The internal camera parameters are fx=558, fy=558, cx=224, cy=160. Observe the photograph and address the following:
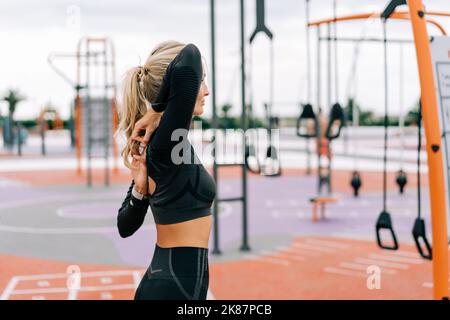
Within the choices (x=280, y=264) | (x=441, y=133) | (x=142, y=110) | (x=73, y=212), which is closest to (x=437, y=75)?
(x=441, y=133)

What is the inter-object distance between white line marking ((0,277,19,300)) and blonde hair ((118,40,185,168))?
335 centimetres

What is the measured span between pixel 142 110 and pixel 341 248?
16.4 ft

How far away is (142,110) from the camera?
2043mm

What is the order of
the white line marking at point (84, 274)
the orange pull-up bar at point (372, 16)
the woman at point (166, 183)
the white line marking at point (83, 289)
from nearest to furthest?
the woman at point (166, 183) < the orange pull-up bar at point (372, 16) < the white line marking at point (83, 289) < the white line marking at point (84, 274)

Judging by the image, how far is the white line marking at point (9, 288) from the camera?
4.82 m

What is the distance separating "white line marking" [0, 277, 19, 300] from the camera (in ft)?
15.8

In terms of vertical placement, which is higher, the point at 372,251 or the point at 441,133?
the point at 441,133

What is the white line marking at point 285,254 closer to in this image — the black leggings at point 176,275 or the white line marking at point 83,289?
the white line marking at point 83,289

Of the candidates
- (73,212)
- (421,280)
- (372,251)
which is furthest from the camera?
(73,212)

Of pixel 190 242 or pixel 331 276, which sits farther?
pixel 331 276

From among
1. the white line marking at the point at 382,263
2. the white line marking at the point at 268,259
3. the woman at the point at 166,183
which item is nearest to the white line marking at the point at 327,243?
the white line marking at the point at 382,263

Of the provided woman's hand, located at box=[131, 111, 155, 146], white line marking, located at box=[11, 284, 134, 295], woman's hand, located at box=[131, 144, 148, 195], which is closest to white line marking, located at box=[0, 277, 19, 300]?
white line marking, located at box=[11, 284, 134, 295]

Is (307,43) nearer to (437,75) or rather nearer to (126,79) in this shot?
(437,75)
